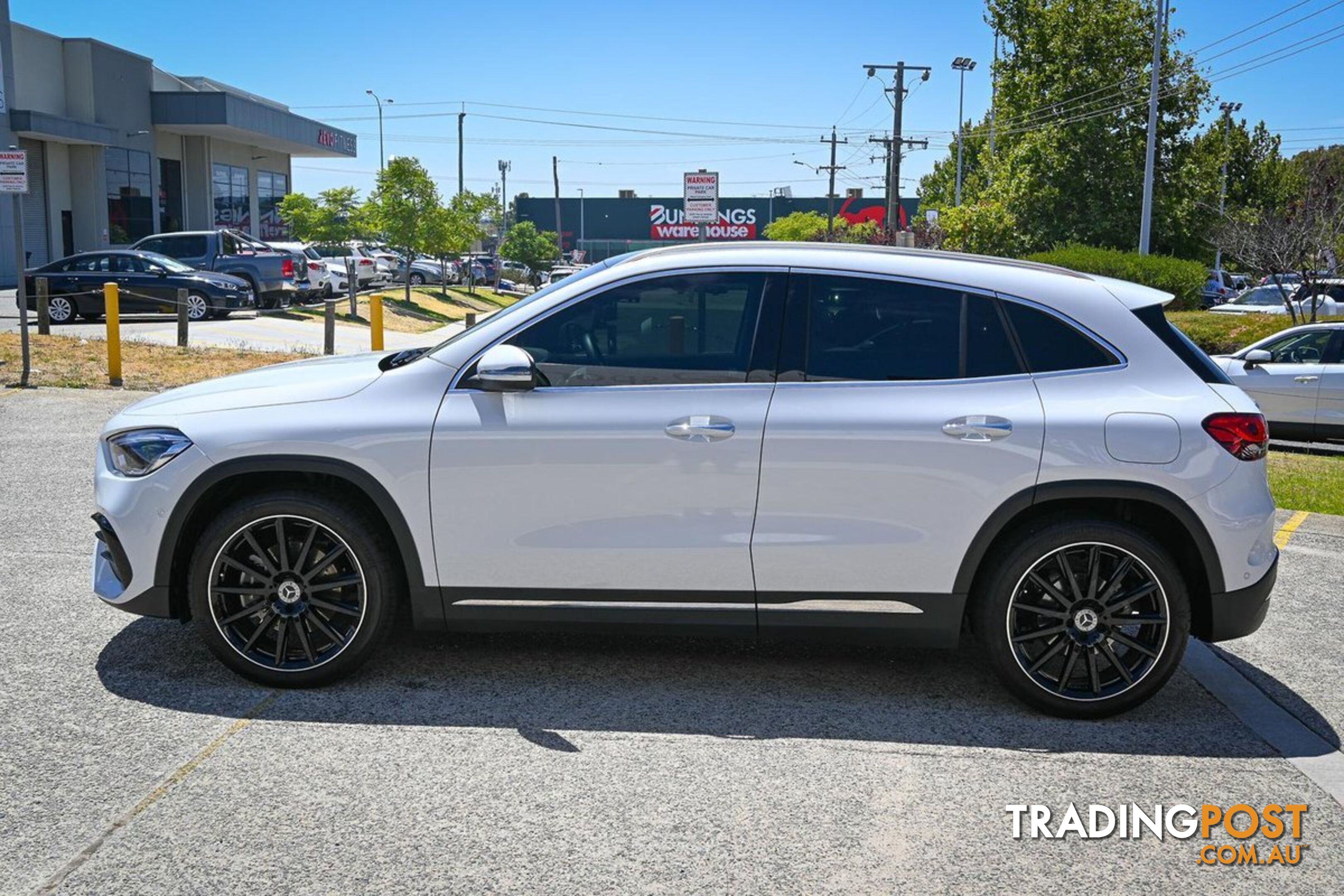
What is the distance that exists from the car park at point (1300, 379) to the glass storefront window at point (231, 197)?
4887 centimetres

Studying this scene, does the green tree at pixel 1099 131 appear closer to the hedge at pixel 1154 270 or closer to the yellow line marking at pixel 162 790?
the hedge at pixel 1154 270

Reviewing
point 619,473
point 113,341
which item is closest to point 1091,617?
point 619,473

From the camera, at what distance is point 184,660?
5418 mm

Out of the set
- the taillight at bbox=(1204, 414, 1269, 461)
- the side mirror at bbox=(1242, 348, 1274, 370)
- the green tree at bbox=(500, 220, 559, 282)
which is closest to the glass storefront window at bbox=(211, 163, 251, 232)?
the green tree at bbox=(500, 220, 559, 282)

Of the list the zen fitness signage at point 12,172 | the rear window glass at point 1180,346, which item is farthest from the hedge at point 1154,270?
the rear window glass at point 1180,346

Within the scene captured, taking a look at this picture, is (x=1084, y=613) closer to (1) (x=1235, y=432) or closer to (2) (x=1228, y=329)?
(1) (x=1235, y=432)

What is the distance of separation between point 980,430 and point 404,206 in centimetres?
3786

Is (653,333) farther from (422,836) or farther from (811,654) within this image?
(422,836)

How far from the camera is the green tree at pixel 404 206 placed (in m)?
40.6

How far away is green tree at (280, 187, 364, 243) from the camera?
132 feet

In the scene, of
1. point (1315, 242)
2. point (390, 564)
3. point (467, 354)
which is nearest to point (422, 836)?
point (390, 564)

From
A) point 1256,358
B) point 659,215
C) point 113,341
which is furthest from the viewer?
point 659,215

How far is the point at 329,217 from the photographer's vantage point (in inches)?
1583

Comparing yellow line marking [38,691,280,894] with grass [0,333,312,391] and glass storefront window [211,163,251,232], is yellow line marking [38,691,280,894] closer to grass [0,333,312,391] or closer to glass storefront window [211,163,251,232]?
grass [0,333,312,391]
